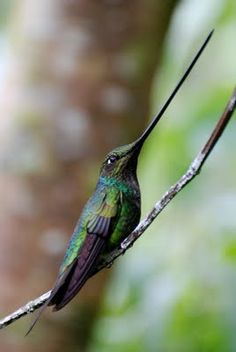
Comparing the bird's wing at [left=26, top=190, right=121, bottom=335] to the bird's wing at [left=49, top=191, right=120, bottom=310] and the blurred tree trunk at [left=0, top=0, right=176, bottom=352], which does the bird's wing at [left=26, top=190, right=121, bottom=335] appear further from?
the blurred tree trunk at [left=0, top=0, right=176, bottom=352]

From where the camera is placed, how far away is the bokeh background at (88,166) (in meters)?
1.31

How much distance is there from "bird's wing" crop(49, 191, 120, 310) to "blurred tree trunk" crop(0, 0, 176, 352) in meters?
0.67

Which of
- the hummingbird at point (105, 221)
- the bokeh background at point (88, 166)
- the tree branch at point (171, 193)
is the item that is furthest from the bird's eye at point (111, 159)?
the bokeh background at point (88, 166)

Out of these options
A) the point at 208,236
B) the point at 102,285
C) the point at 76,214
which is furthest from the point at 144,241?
the point at 76,214

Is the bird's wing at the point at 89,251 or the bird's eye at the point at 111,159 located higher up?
the bird's eye at the point at 111,159

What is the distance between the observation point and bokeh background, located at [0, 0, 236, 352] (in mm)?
1308

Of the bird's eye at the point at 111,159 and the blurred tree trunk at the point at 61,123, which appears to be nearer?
the bird's eye at the point at 111,159

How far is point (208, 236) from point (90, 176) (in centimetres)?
32

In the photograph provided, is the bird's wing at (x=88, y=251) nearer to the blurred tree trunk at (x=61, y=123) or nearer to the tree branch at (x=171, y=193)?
the tree branch at (x=171, y=193)

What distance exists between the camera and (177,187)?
443 millimetres

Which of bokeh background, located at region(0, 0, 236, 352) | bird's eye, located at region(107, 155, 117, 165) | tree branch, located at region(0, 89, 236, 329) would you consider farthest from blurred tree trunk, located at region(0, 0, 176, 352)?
tree branch, located at region(0, 89, 236, 329)

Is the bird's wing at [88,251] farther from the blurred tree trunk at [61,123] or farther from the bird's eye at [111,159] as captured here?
the blurred tree trunk at [61,123]

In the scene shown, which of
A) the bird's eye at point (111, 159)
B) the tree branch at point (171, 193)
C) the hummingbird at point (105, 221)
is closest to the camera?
the tree branch at point (171, 193)

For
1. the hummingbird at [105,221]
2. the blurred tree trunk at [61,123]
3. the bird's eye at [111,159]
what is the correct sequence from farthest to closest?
1. the blurred tree trunk at [61,123]
2. the bird's eye at [111,159]
3. the hummingbird at [105,221]
